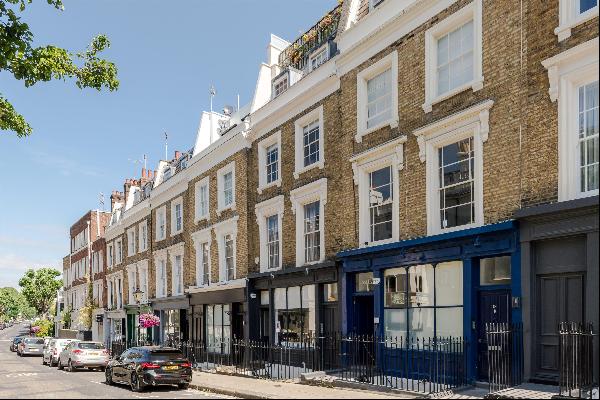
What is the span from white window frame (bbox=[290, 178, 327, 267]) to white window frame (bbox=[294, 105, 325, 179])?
2.12 ft

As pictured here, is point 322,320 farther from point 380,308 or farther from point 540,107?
point 540,107

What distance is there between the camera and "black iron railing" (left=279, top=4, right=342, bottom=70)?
21.3 metres

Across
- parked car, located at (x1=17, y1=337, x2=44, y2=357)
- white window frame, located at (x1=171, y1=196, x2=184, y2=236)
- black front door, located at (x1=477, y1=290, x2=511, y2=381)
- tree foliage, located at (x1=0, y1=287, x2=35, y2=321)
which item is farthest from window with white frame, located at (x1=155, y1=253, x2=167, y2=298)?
tree foliage, located at (x1=0, y1=287, x2=35, y2=321)

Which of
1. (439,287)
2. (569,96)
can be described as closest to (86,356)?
(439,287)

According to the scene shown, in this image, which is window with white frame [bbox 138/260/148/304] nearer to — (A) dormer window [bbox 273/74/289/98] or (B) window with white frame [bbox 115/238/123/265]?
(B) window with white frame [bbox 115/238/123/265]

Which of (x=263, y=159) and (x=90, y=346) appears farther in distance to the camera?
(x=90, y=346)

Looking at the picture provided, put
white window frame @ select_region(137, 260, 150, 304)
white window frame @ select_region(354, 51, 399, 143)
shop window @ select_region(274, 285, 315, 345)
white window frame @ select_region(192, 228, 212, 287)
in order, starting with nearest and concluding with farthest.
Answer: white window frame @ select_region(354, 51, 399, 143), shop window @ select_region(274, 285, 315, 345), white window frame @ select_region(192, 228, 212, 287), white window frame @ select_region(137, 260, 150, 304)

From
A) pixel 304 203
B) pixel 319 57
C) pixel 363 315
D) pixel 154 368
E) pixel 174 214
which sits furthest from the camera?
pixel 174 214

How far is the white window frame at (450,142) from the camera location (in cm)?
1328

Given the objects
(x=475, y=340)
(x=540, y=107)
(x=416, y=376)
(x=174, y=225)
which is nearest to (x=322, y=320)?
(x=416, y=376)

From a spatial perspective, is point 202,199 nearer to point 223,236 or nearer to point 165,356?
point 223,236

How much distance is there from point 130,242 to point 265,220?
20802mm

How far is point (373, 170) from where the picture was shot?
17.3 meters

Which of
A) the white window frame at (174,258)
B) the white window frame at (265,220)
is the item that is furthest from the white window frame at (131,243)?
the white window frame at (265,220)
